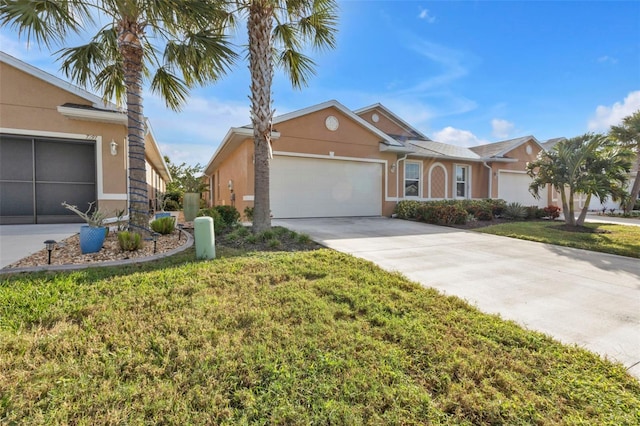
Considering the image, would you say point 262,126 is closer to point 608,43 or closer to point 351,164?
point 351,164

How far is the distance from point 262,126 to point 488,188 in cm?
1532

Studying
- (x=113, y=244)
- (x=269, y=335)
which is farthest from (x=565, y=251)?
(x=113, y=244)

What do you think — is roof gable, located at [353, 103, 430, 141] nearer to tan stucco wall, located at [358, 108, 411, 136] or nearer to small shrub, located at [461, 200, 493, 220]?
tan stucco wall, located at [358, 108, 411, 136]

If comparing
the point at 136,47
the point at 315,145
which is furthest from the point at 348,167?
the point at 136,47

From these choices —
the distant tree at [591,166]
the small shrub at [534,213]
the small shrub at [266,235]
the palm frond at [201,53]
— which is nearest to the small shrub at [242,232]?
the small shrub at [266,235]

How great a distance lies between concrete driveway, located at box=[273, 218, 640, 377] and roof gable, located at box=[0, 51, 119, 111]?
301 inches

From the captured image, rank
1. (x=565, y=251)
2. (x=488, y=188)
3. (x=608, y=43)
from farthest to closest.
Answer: (x=488, y=188) < (x=608, y=43) < (x=565, y=251)

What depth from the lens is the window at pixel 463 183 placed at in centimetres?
1684

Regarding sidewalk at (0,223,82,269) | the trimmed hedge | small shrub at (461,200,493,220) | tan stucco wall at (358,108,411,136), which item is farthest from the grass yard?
tan stucco wall at (358,108,411,136)

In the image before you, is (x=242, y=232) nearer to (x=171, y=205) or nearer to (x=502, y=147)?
(x=171, y=205)

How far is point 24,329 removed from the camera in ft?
9.07

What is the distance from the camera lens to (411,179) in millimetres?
15117

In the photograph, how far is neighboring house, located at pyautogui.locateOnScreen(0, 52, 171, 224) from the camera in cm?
833

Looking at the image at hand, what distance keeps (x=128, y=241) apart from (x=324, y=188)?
8184 millimetres
